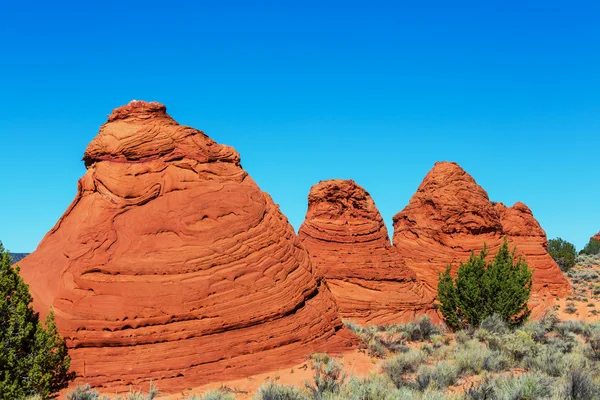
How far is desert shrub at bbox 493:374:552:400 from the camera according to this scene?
30.4ft

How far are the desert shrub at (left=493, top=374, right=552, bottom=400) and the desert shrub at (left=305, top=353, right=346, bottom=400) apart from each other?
121 inches

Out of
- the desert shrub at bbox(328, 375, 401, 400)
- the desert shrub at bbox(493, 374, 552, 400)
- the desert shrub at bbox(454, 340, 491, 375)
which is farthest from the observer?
the desert shrub at bbox(454, 340, 491, 375)

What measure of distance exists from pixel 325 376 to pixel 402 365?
2565 millimetres

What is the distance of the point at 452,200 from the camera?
107 feet

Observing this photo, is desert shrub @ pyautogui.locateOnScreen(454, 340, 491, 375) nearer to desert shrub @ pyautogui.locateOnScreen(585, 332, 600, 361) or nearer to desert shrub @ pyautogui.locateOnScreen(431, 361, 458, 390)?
desert shrub @ pyautogui.locateOnScreen(431, 361, 458, 390)

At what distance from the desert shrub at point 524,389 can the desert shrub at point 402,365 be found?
224 centimetres

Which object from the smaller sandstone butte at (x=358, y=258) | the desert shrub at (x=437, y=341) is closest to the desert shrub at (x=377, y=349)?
the desert shrub at (x=437, y=341)

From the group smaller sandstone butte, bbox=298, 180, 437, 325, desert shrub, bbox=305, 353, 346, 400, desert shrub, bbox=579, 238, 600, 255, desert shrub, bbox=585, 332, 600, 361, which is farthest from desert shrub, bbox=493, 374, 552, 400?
desert shrub, bbox=579, 238, 600, 255

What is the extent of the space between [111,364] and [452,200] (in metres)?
25.1

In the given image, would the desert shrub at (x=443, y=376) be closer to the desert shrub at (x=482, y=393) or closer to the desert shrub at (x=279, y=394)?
the desert shrub at (x=482, y=393)

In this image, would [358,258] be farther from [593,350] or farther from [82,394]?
[82,394]

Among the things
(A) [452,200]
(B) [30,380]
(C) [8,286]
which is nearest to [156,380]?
(B) [30,380]

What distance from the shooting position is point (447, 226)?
32.4m

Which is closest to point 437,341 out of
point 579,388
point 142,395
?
point 579,388
